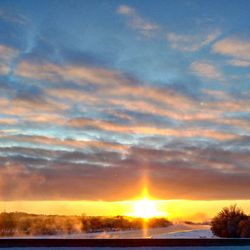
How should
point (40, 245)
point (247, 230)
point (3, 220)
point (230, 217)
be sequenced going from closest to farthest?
point (40, 245) → point (247, 230) → point (230, 217) → point (3, 220)

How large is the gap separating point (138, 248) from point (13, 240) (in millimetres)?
6978

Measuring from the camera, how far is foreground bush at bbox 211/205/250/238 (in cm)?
5453

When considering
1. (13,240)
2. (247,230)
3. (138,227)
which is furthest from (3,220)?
(13,240)

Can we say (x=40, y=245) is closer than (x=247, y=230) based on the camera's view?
Yes

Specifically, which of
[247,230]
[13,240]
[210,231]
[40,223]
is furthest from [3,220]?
[13,240]

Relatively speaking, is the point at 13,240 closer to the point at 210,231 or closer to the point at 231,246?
the point at 231,246

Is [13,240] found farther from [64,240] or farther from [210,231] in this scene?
[210,231]

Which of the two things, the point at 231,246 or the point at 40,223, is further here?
the point at 40,223

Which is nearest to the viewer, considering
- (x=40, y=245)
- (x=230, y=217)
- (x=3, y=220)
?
(x=40, y=245)

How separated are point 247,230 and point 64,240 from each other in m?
26.3

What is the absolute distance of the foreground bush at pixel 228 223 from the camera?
54531mm

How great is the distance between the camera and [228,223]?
55.7 meters

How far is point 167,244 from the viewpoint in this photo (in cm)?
3150

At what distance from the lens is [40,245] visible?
30.0 m
